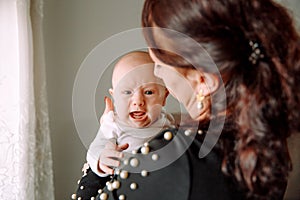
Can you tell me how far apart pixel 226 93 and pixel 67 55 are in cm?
154

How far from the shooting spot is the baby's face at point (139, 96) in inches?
37.9

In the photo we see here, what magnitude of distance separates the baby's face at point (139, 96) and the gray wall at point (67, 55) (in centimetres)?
103

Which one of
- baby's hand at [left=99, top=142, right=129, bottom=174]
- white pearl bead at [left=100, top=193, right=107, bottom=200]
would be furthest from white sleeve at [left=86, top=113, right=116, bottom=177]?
white pearl bead at [left=100, top=193, right=107, bottom=200]

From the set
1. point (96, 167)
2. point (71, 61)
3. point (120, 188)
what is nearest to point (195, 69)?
point (120, 188)

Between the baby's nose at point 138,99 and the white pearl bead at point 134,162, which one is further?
the baby's nose at point 138,99

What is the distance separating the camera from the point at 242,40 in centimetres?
58

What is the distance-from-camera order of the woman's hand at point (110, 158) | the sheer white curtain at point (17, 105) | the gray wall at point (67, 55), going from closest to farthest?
the woman's hand at point (110, 158), the sheer white curtain at point (17, 105), the gray wall at point (67, 55)

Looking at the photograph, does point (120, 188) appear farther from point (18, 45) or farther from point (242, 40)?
point (18, 45)

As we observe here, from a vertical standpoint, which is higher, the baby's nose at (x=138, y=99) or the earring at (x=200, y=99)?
the baby's nose at (x=138, y=99)

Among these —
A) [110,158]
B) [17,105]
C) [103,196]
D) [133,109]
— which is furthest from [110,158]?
[17,105]

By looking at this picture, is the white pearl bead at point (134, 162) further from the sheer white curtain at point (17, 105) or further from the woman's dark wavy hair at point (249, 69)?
the sheer white curtain at point (17, 105)

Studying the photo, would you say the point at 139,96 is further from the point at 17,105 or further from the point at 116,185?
the point at 17,105

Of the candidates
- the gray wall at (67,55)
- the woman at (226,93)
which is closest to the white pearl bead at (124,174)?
the woman at (226,93)

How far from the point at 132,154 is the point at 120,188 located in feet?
0.18
